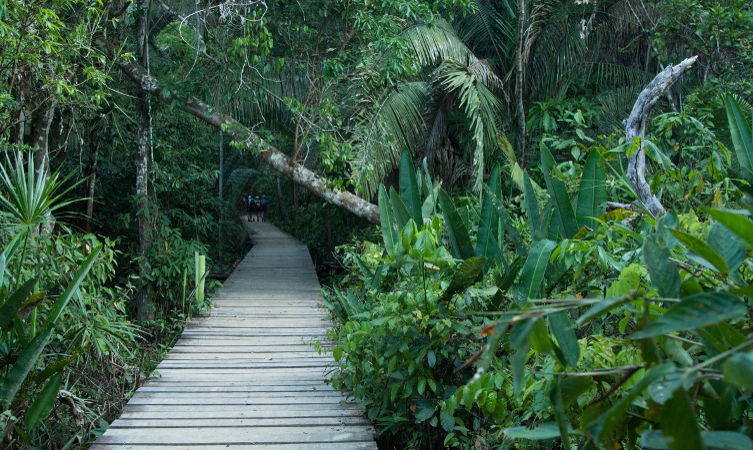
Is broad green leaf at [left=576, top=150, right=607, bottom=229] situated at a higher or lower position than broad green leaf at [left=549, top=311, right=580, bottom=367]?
higher

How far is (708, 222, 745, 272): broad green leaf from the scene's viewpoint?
88cm

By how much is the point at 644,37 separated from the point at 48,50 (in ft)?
28.2

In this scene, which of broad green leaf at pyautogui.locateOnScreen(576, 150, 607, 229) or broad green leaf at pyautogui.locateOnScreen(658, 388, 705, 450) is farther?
broad green leaf at pyautogui.locateOnScreen(576, 150, 607, 229)

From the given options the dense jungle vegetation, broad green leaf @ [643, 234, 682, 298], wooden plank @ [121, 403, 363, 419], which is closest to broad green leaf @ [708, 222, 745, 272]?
the dense jungle vegetation

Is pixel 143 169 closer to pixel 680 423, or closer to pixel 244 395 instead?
pixel 244 395

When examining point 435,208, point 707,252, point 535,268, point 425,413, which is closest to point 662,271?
point 707,252

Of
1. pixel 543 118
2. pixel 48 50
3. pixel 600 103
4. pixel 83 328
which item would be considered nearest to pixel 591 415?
pixel 83 328

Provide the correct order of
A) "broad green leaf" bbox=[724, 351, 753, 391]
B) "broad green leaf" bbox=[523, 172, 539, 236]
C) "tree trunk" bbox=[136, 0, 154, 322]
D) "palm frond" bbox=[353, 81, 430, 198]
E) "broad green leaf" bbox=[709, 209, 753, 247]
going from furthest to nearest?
"tree trunk" bbox=[136, 0, 154, 322]
"palm frond" bbox=[353, 81, 430, 198]
"broad green leaf" bbox=[523, 172, 539, 236]
"broad green leaf" bbox=[709, 209, 753, 247]
"broad green leaf" bbox=[724, 351, 753, 391]

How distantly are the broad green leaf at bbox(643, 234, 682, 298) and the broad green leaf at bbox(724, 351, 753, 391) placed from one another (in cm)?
22

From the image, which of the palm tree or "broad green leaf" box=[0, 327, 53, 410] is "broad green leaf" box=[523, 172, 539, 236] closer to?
"broad green leaf" box=[0, 327, 53, 410]

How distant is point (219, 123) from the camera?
6.27 m

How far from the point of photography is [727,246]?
0.90 m

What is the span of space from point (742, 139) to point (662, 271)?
4.15 ft

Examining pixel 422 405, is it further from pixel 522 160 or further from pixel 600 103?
pixel 600 103
